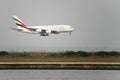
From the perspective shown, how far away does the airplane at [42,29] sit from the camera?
72.9 meters

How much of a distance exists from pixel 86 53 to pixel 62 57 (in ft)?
8.63

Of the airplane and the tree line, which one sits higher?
the airplane

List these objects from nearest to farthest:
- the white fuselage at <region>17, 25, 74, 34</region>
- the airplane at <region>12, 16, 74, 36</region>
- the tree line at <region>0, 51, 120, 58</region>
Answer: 1. the tree line at <region>0, 51, 120, 58</region>
2. the airplane at <region>12, 16, 74, 36</region>
3. the white fuselage at <region>17, 25, 74, 34</region>

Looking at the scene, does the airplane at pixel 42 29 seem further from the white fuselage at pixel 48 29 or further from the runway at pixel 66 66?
the runway at pixel 66 66

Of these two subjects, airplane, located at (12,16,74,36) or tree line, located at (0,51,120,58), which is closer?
tree line, located at (0,51,120,58)

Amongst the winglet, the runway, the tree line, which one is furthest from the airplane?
the runway

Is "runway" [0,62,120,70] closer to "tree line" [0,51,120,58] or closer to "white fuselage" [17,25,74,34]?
"tree line" [0,51,120,58]

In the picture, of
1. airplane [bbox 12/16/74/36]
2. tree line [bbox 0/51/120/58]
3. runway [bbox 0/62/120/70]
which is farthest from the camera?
airplane [bbox 12/16/74/36]

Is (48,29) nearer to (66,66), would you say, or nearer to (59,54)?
(59,54)

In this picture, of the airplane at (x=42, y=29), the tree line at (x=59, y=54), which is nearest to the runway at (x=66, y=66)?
the tree line at (x=59, y=54)

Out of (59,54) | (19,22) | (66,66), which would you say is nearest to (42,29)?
(19,22)

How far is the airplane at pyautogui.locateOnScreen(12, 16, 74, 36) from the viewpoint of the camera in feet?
239

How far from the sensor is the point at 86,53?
2520 inches

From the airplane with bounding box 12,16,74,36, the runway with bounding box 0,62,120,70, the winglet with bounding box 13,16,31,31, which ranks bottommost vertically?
the runway with bounding box 0,62,120,70
